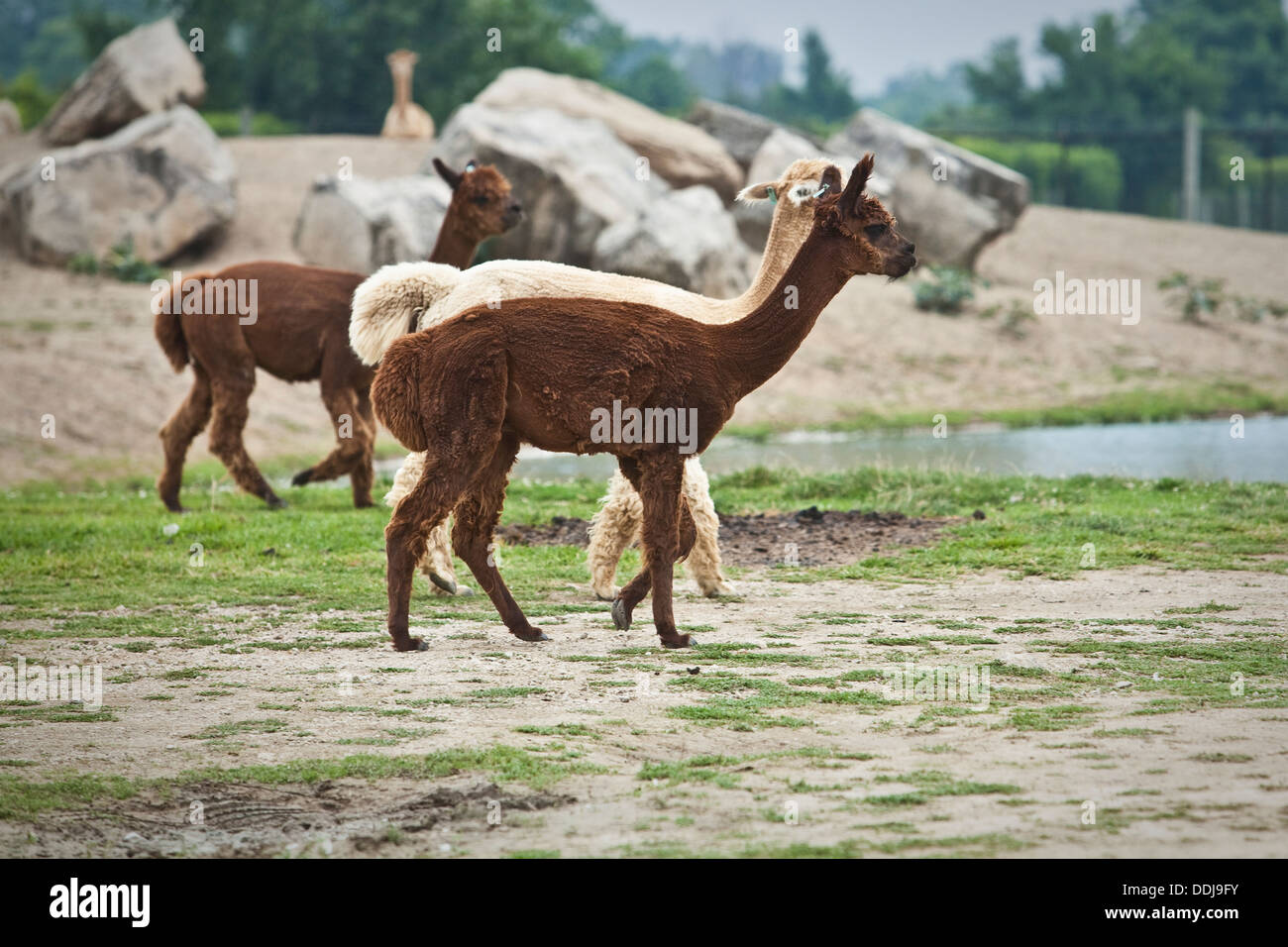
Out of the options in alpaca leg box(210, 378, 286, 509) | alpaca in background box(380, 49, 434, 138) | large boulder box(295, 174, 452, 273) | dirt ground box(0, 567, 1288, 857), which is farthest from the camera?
alpaca in background box(380, 49, 434, 138)

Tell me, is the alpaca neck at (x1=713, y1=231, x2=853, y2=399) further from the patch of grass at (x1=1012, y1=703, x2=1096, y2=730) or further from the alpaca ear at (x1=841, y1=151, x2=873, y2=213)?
the patch of grass at (x1=1012, y1=703, x2=1096, y2=730)

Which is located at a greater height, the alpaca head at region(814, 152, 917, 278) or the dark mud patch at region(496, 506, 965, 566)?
the alpaca head at region(814, 152, 917, 278)

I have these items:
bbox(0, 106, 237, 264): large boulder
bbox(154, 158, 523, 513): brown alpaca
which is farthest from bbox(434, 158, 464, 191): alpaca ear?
bbox(0, 106, 237, 264): large boulder

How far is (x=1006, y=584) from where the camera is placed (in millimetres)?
8930

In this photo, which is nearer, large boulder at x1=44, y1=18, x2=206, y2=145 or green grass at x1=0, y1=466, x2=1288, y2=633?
green grass at x1=0, y1=466, x2=1288, y2=633

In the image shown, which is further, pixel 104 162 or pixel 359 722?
pixel 104 162

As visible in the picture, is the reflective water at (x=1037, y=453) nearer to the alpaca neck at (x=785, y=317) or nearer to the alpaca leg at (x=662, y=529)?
the alpaca neck at (x=785, y=317)

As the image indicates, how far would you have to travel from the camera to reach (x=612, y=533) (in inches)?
341

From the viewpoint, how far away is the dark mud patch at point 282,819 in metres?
4.69

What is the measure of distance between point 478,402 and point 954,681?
248 cm

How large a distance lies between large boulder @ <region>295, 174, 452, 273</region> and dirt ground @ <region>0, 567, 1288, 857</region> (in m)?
13.9

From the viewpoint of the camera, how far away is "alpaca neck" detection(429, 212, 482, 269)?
36.9ft
